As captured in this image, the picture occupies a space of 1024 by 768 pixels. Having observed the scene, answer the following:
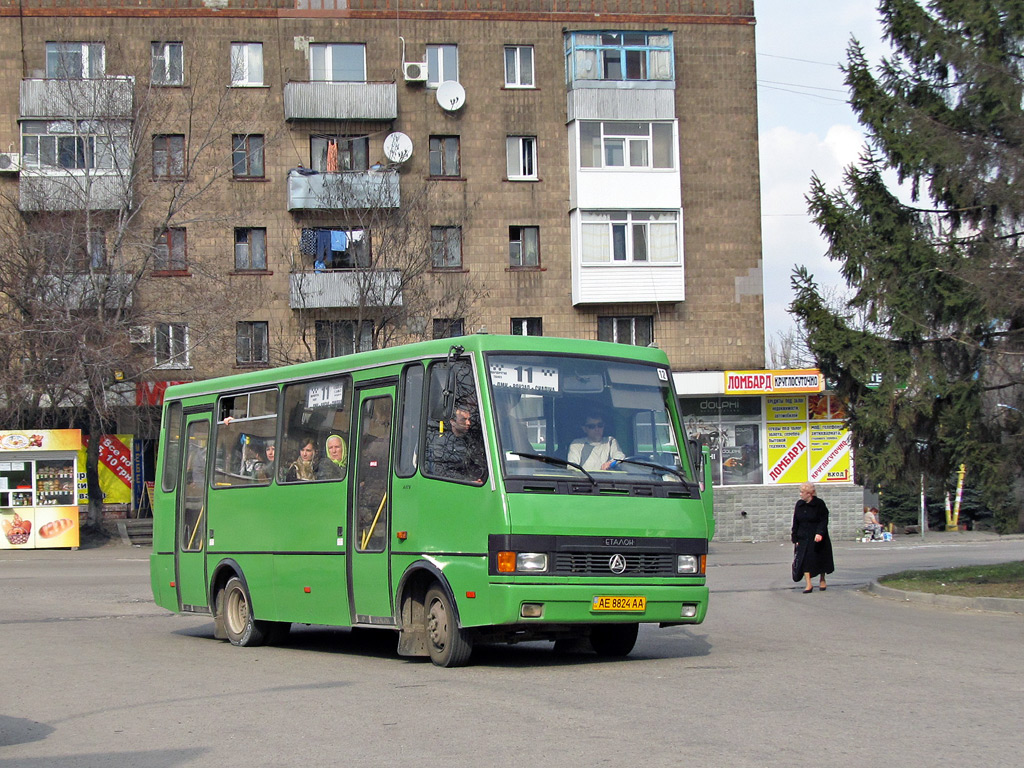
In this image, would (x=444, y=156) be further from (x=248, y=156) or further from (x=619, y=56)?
(x=619, y=56)

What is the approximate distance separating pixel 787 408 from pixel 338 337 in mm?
15377

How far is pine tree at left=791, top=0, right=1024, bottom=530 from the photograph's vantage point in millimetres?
19391

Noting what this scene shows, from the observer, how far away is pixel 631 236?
45.4 meters

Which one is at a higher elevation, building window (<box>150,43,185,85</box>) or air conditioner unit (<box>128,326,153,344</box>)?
building window (<box>150,43,185,85</box>)

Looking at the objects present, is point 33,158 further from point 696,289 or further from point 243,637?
point 243,637

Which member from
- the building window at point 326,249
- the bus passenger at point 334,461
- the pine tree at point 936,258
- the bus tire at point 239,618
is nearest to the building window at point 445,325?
the building window at point 326,249

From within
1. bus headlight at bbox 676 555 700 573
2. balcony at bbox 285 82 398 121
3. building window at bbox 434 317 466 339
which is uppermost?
balcony at bbox 285 82 398 121

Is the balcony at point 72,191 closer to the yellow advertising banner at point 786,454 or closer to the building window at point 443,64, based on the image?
the building window at point 443,64

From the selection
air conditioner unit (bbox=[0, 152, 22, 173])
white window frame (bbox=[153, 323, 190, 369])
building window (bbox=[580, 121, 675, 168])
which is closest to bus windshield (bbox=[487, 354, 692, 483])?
white window frame (bbox=[153, 323, 190, 369])

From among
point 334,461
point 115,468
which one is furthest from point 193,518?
point 115,468

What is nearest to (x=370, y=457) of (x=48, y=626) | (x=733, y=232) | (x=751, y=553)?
(x=48, y=626)

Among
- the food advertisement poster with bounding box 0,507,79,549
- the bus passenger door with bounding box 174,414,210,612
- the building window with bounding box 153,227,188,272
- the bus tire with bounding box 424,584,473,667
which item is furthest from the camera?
the building window with bounding box 153,227,188,272

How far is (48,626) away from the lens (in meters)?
17.1

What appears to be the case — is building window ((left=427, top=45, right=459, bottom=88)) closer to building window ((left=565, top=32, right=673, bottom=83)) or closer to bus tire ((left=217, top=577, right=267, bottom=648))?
building window ((left=565, top=32, right=673, bottom=83))
